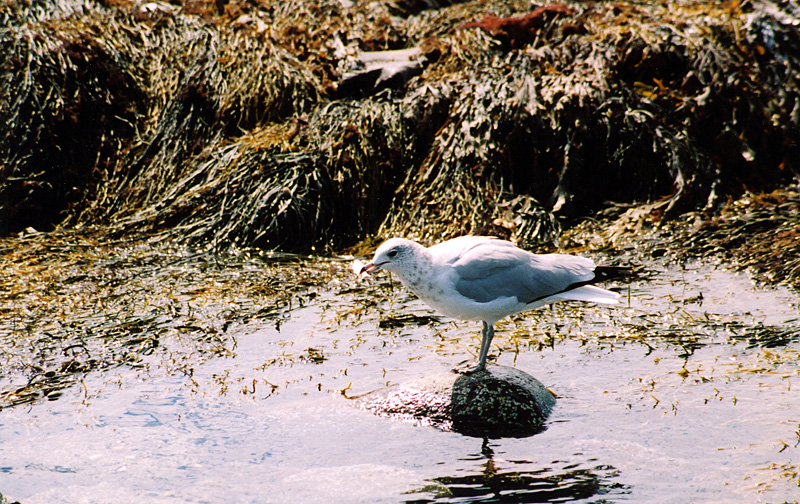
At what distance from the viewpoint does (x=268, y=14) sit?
9969 millimetres

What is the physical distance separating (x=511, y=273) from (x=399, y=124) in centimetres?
380

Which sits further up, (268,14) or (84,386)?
(268,14)

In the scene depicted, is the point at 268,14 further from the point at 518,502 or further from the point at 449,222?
the point at 518,502

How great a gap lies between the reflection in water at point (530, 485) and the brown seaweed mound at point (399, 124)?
348 cm

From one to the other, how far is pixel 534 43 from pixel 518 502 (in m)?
6.00

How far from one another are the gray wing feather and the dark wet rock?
0.44m

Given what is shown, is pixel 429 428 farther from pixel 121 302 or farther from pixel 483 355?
pixel 121 302

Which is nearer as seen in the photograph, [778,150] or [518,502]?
[518,502]

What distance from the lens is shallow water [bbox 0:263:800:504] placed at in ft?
11.4

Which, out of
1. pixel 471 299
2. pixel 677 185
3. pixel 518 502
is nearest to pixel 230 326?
pixel 471 299

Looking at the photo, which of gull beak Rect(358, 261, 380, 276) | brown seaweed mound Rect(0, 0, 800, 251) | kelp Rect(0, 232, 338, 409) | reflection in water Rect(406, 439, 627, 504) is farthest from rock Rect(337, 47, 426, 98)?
reflection in water Rect(406, 439, 627, 504)

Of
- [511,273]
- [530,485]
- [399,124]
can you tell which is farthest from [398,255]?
[399,124]

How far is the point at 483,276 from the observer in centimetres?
420

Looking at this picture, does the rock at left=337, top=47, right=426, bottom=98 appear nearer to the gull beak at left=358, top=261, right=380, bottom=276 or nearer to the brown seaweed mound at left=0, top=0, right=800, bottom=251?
the brown seaweed mound at left=0, top=0, right=800, bottom=251
